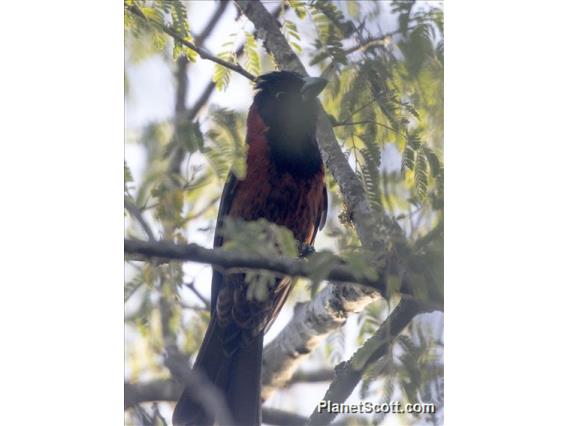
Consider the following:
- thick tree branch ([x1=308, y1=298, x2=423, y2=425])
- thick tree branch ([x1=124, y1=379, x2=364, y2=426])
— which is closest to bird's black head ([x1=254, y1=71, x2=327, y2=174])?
thick tree branch ([x1=308, y1=298, x2=423, y2=425])

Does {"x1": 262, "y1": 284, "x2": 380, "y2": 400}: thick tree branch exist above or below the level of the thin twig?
below

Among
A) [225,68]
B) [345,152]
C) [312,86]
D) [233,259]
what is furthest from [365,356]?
[225,68]

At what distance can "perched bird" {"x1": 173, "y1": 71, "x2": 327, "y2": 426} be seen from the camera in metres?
3.73

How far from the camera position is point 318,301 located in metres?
3.52

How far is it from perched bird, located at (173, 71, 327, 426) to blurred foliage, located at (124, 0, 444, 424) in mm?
93

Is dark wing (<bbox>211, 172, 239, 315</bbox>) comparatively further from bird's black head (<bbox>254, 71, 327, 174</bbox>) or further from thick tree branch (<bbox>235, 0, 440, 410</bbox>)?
thick tree branch (<bbox>235, 0, 440, 410</bbox>)

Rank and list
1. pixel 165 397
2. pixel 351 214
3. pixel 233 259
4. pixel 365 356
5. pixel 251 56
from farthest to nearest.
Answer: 1. pixel 251 56
2. pixel 165 397
3. pixel 351 214
4. pixel 365 356
5. pixel 233 259

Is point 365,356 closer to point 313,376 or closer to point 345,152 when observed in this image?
point 313,376

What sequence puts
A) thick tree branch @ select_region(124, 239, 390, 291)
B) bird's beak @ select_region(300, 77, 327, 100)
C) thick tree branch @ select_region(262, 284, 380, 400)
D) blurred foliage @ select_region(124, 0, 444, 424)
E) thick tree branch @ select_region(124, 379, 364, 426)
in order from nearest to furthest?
1. thick tree branch @ select_region(124, 239, 390, 291)
2. blurred foliage @ select_region(124, 0, 444, 424)
3. thick tree branch @ select_region(262, 284, 380, 400)
4. thick tree branch @ select_region(124, 379, 364, 426)
5. bird's beak @ select_region(300, 77, 327, 100)

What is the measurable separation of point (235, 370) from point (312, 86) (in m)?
1.35

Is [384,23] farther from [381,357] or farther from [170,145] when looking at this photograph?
[381,357]

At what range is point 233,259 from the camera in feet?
8.34

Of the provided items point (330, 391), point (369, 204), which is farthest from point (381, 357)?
point (369, 204)
